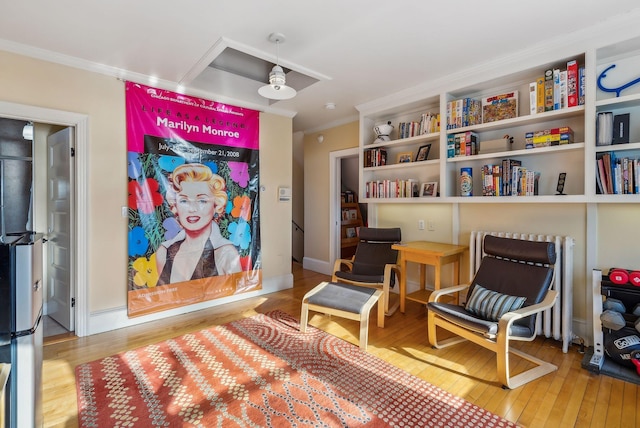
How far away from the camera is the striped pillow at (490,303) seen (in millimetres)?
2275

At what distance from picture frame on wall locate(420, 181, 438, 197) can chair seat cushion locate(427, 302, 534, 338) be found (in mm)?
1442

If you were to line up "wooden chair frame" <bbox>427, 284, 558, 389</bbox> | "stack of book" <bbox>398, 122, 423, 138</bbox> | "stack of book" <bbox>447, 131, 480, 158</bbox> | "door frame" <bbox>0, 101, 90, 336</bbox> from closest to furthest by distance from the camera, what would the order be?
"wooden chair frame" <bbox>427, 284, 558, 389</bbox> < "door frame" <bbox>0, 101, 90, 336</bbox> < "stack of book" <bbox>447, 131, 480, 158</bbox> < "stack of book" <bbox>398, 122, 423, 138</bbox>

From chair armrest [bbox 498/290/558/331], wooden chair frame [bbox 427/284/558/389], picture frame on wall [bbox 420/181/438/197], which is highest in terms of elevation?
picture frame on wall [bbox 420/181/438/197]

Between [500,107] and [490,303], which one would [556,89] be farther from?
[490,303]

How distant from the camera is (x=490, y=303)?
2.38 metres

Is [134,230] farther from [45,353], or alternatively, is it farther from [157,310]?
[45,353]

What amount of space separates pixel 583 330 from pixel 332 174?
3.48 metres

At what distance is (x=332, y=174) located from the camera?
4922 millimetres

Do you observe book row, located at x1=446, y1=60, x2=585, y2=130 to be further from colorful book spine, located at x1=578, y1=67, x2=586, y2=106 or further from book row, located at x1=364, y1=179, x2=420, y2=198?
book row, located at x1=364, y1=179, x2=420, y2=198

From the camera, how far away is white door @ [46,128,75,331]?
9.45 ft

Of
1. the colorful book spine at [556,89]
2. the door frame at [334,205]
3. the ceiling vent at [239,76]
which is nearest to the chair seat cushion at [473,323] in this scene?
the colorful book spine at [556,89]

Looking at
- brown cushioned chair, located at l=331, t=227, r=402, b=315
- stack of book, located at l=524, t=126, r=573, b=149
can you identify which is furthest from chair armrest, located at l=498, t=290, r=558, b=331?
brown cushioned chair, located at l=331, t=227, r=402, b=315

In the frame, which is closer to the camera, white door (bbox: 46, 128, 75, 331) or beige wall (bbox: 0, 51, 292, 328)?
beige wall (bbox: 0, 51, 292, 328)

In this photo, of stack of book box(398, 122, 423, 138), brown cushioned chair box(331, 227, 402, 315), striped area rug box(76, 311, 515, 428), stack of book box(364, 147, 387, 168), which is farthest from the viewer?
stack of book box(364, 147, 387, 168)
